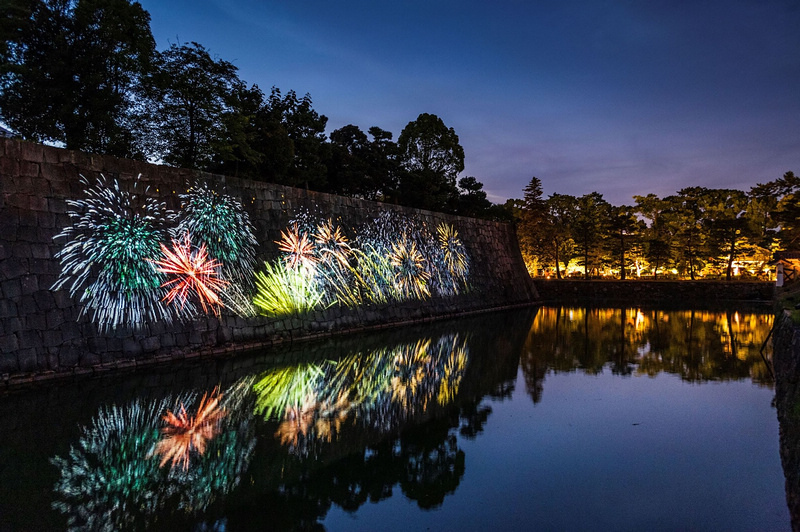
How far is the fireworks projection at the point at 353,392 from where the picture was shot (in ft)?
16.3

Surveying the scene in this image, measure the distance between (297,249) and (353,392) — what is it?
5.15 metres

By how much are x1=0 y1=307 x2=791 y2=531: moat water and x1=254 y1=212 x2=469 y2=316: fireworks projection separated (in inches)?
87.1

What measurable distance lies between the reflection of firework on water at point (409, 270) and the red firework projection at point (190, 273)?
19.7 feet

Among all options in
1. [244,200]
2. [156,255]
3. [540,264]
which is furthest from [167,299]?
[540,264]

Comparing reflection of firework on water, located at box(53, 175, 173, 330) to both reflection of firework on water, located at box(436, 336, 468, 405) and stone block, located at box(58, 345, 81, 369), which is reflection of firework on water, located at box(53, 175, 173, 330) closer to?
stone block, located at box(58, 345, 81, 369)

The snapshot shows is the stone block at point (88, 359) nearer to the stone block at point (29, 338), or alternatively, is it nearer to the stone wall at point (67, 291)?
the stone wall at point (67, 291)

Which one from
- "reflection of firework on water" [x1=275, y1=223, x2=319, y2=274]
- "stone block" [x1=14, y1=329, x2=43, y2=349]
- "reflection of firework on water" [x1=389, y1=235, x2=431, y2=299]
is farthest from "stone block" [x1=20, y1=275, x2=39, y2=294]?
"reflection of firework on water" [x1=389, y1=235, x2=431, y2=299]

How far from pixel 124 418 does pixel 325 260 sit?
680 centimetres

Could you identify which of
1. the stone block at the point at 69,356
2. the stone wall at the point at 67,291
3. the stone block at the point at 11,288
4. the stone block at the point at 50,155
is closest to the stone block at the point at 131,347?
the stone wall at the point at 67,291

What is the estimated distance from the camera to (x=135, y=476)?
11.8ft

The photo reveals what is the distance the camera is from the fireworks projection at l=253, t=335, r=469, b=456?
4.96 m

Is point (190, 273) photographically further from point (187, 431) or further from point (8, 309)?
point (187, 431)

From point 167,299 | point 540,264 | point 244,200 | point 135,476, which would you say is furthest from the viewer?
point 540,264

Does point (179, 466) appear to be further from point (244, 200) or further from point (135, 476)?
point (244, 200)
